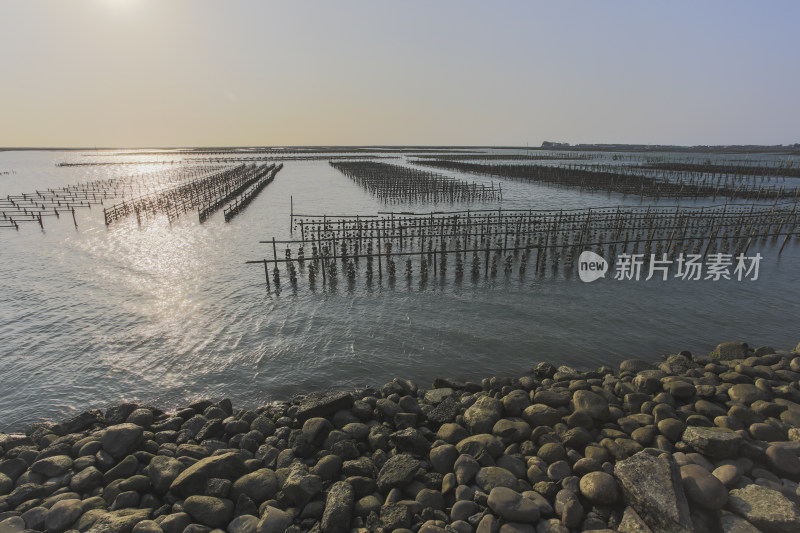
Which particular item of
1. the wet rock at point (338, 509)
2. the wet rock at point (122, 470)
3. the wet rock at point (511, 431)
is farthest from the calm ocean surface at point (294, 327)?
the wet rock at point (338, 509)

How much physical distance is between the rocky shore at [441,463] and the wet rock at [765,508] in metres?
0.02

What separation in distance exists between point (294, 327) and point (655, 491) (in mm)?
13582

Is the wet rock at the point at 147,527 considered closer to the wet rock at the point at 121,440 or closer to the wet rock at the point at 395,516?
the wet rock at the point at 121,440

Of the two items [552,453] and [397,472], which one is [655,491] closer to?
[552,453]

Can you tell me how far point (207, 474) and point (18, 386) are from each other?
33.5 ft

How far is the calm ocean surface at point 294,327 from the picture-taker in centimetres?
1277

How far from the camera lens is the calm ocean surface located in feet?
41.9

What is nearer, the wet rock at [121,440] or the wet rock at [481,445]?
the wet rock at [481,445]

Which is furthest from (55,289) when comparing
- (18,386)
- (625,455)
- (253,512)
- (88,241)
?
(625,455)

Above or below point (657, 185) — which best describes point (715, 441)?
below

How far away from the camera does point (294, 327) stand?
16406 millimetres

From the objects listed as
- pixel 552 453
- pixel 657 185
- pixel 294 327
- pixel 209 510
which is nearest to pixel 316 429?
pixel 209 510

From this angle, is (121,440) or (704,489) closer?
(704,489)

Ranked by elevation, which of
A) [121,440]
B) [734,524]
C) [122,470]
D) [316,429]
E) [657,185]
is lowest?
[122,470]
